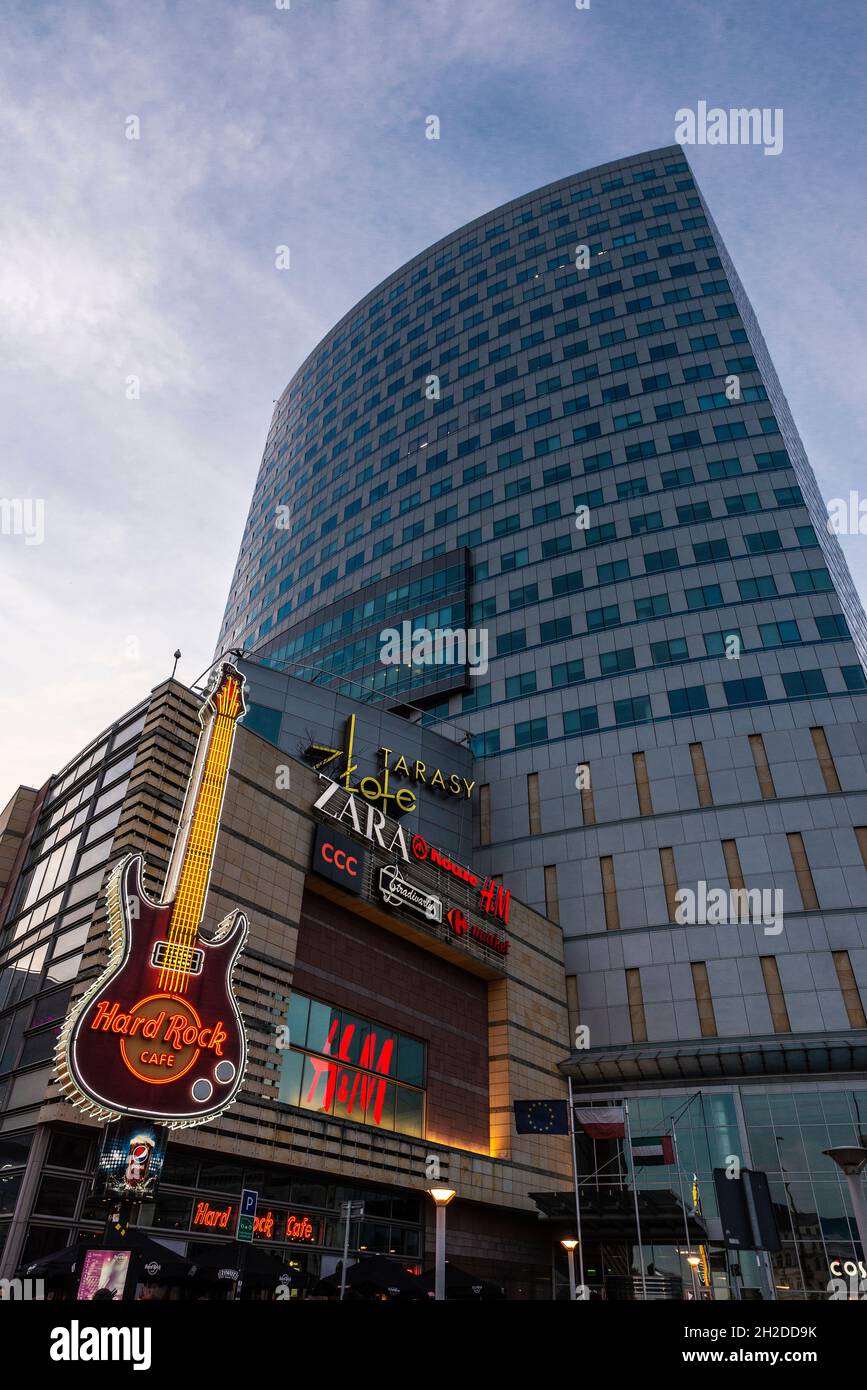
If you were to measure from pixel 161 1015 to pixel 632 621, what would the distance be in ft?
154

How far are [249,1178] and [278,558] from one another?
73160 mm

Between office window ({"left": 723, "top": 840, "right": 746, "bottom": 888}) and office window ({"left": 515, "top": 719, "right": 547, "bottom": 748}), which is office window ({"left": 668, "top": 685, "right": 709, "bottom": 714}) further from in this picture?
office window ({"left": 723, "top": 840, "right": 746, "bottom": 888})

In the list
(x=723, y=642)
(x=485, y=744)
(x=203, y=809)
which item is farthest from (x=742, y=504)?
(x=203, y=809)

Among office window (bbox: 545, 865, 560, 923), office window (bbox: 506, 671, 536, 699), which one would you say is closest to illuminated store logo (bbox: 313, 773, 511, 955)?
office window (bbox: 545, 865, 560, 923)

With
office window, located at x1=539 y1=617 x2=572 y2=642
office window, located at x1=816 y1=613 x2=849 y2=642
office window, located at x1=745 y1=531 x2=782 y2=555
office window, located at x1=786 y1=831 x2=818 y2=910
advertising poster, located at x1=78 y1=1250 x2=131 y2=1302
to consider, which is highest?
office window, located at x1=745 y1=531 x2=782 y2=555

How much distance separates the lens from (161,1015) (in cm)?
2347

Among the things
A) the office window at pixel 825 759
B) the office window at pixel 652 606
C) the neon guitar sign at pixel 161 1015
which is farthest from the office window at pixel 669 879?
the neon guitar sign at pixel 161 1015

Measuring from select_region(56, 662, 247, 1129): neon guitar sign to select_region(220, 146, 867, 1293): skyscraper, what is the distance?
90.1 ft

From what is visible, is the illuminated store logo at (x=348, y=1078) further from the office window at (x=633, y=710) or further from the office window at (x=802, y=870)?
the office window at (x=633, y=710)

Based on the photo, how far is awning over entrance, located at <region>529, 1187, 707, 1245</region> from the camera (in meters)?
39.4

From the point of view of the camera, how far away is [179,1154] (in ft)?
88.9
